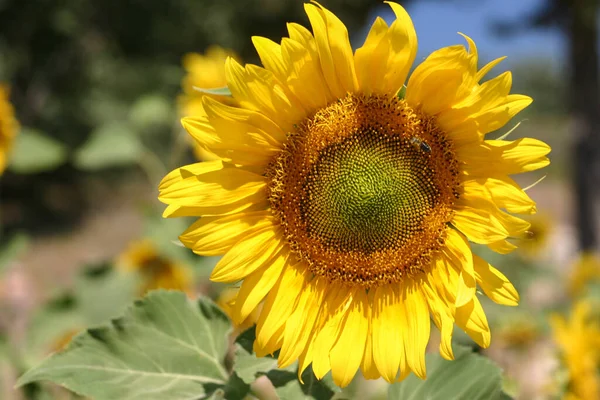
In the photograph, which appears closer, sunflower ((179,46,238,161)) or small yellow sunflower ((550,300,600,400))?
small yellow sunflower ((550,300,600,400))

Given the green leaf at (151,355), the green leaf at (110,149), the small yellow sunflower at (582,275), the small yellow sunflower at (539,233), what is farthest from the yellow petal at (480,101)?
the small yellow sunflower at (539,233)

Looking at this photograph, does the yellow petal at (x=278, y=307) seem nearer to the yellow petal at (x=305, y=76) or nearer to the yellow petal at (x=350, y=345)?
the yellow petal at (x=350, y=345)

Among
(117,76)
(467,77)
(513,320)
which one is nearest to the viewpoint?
(467,77)

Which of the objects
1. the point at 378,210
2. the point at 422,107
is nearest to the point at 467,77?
the point at 422,107

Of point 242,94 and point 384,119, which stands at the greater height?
point 242,94

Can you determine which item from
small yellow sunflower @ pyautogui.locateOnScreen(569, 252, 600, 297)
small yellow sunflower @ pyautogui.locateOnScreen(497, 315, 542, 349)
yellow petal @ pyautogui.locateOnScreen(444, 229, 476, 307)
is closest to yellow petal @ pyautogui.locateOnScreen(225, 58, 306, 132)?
yellow petal @ pyautogui.locateOnScreen(444, 229, 476, 307)

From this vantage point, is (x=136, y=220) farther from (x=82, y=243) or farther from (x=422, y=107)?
(x=422, y=107)

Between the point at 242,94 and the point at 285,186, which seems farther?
the point at 285,186

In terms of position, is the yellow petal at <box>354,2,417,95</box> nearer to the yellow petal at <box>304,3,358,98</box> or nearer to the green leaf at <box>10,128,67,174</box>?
the yellow petal at <box>304,3,358,98</box>
